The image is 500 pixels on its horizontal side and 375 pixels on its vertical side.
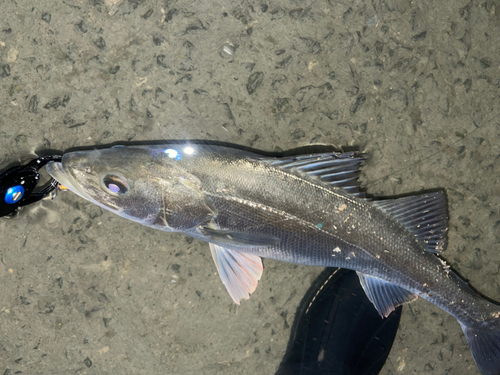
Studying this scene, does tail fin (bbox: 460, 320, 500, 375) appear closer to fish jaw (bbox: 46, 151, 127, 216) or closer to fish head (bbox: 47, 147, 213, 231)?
fish head (bbox: 47, 147, 213, 231)

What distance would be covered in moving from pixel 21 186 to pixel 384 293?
300 centimetres

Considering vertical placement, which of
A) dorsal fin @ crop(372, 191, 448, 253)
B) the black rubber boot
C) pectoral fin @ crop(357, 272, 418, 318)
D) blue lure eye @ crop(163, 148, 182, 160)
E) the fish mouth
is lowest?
the black rubber boot

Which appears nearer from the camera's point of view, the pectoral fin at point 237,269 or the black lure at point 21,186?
the black lure at point 21,186

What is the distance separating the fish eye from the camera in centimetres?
235

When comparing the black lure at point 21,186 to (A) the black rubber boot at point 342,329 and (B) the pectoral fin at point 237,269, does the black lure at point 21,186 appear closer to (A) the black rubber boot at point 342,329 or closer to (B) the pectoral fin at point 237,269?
(B) the pectoral fin at point 237,269

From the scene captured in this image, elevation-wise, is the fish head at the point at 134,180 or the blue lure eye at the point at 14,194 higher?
the fish head at the point at 134,180

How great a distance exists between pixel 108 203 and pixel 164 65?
122 cm

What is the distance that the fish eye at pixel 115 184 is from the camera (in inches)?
92.5

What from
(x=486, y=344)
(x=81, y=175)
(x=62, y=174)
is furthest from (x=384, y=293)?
(x=62, y=174)

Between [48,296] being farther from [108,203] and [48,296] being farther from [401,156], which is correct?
[401,156]

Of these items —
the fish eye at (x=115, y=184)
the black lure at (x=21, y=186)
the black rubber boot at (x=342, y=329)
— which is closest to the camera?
the fish eye at (x=115, y=184)

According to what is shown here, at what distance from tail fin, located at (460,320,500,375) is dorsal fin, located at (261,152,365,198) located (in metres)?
1.63

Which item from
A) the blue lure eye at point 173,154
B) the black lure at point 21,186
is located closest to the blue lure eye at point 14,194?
the black lure at point 21,186

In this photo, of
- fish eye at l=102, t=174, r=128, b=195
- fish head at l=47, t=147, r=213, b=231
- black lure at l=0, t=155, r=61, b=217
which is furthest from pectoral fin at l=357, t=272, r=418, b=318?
black lure at l=0, t=155, r=61, b=217
